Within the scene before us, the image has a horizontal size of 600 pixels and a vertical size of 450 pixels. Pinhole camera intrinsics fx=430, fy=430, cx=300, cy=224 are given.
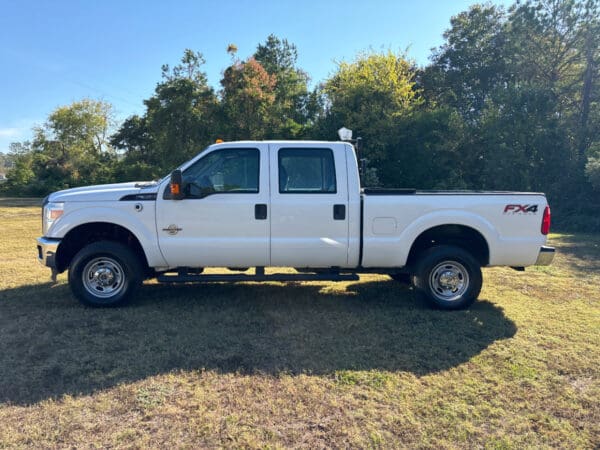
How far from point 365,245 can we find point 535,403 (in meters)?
2.39

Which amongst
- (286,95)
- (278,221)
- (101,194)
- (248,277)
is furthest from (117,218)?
(286,95)

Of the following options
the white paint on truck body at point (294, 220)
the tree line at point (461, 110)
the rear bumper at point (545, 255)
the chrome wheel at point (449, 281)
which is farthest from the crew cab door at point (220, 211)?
the tree line at point (461, 110)

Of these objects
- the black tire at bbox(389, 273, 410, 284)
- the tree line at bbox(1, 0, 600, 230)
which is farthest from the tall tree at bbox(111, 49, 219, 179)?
the black tire at bbox(389, 273, 410, 284)

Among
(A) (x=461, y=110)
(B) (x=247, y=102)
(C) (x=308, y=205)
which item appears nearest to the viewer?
(C) (x=308, y=205)

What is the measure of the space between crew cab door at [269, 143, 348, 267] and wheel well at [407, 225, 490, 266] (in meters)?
1.00

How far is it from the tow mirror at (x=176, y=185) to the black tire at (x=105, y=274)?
963mm

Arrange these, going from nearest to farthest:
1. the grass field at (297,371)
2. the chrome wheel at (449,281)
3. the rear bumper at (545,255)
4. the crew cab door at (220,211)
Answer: the grass field at (297,371), the crew cab door at (220,211), the rear bumper at (545,255), the chrome wheel at (449,281)

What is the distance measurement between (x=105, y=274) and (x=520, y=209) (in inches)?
201

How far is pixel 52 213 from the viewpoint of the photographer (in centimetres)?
518

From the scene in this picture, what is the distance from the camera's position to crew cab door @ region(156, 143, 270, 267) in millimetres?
5098

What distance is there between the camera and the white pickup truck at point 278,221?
5.11 metres

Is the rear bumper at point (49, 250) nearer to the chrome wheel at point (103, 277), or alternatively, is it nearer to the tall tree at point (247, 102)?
the chrome wheel at point (103, 277)

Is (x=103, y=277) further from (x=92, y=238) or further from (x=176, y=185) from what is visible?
(x=176, y=185)

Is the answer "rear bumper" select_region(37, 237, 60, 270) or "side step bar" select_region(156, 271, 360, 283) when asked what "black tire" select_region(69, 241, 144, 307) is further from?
"side step bar" select_region(156, 271, 360, 283)
